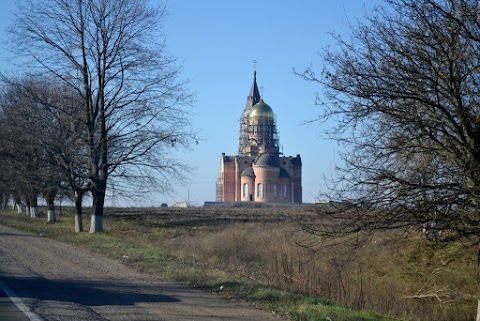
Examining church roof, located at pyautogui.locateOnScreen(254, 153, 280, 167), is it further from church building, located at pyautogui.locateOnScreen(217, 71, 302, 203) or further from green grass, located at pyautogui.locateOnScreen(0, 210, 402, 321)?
green grass, located at pyautogui.locateOnScreen(0, 210, 402, 321)

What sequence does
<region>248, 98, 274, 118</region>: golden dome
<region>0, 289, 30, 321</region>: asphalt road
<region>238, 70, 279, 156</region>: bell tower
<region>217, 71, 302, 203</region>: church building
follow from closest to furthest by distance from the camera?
<region>0, 289, 30, 321</region>: asphalt road < <region>217, 71, 302, 203</region>: church building < <region>238, 70, 279, 156</region>: bell tower < <region>248, 98, 274, 118</region>: golden dome

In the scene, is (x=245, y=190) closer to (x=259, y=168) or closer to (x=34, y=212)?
(x=259, y=168)

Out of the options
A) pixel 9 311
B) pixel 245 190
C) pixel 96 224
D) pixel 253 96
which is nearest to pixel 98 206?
pixel 96 224

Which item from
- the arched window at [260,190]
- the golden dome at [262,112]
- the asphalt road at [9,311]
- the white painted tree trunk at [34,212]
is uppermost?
the golden dome at [262,112]

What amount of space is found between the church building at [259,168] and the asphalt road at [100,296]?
70.3 meters

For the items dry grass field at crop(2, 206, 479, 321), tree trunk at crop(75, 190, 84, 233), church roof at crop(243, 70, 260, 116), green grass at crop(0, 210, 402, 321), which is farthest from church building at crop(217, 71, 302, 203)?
dry grass field at crop(2, 206, 479, 321)

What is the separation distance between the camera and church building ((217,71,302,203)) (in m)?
87.8

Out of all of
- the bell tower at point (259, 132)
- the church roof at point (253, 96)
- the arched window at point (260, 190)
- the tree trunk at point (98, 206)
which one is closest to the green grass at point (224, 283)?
the tree trunk at point (98, 206)

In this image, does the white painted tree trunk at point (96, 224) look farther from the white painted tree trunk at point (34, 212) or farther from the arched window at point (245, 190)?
the arched window at point (245, 190)

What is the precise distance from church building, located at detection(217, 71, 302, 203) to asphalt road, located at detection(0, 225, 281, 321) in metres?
70.3

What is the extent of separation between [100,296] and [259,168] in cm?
7564

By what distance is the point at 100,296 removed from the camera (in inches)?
468

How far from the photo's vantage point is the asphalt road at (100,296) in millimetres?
10156

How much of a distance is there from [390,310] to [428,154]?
4.03 m
